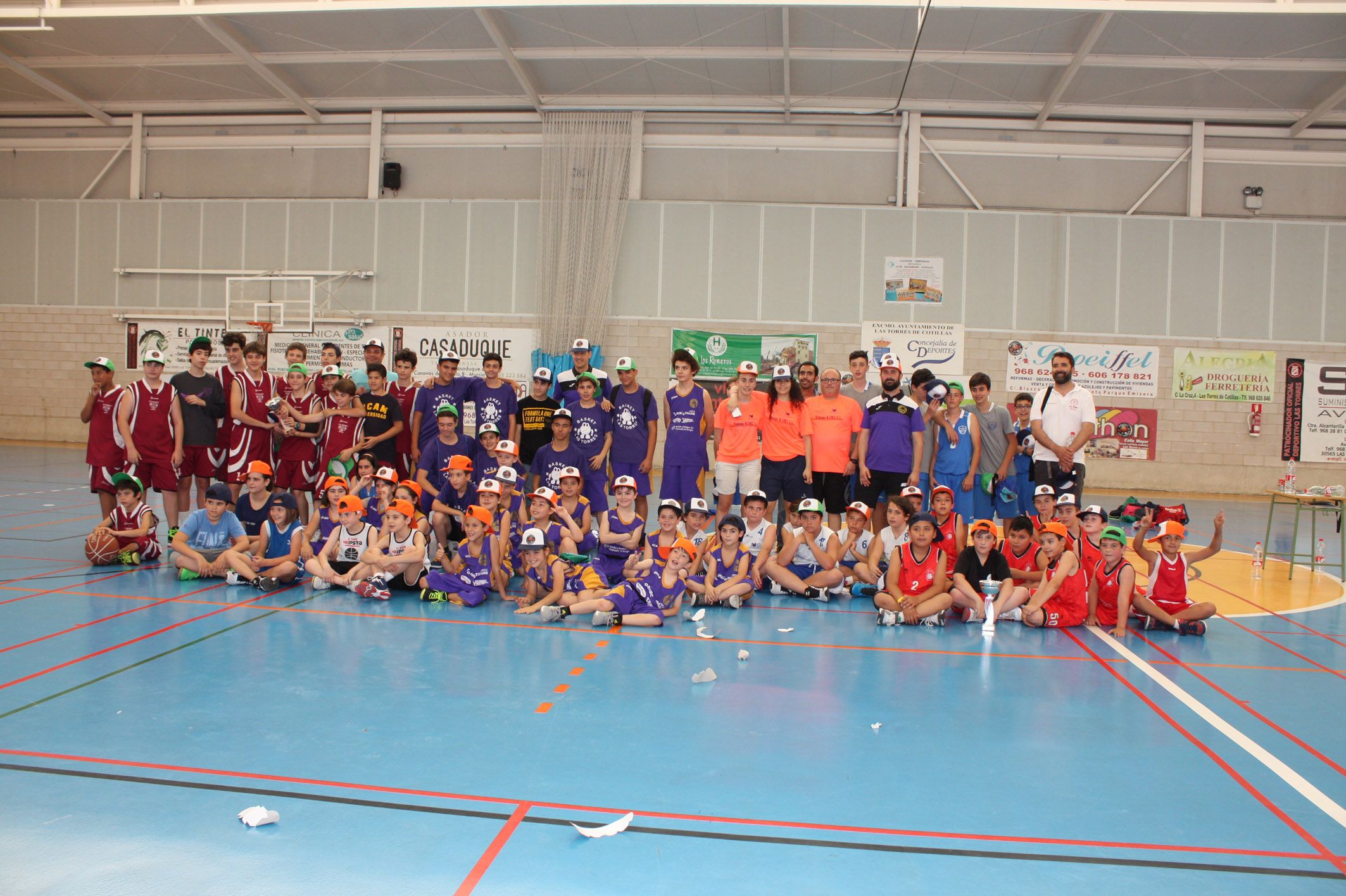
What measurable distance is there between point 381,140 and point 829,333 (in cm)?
1053

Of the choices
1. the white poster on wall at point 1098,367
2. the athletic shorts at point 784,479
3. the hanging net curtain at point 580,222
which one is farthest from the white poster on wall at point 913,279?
the athletic shorts at point 784,479

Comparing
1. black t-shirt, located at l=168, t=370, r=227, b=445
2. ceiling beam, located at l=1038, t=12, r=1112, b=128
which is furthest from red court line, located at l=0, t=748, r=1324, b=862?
ceiling beam, located at l=1038, t=12, r=1112, b=128

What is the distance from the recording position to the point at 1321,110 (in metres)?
16.0

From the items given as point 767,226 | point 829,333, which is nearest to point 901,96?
point 767,226

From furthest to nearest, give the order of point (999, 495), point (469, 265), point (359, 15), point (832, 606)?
point (469, 265), point (359, 15), point (999, 495), point (832, 606)

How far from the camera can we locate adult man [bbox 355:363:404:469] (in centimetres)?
834

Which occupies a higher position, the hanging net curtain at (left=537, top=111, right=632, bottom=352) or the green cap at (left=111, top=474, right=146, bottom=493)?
the hanging net curtain at (left=537, top=111, right=632, bottom=352)

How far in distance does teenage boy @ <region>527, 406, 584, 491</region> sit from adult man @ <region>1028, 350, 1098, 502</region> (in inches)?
169

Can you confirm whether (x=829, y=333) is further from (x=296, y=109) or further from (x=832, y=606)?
(x=296, y=109)

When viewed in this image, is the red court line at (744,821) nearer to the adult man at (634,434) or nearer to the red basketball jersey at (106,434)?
the adult man at (634,434)

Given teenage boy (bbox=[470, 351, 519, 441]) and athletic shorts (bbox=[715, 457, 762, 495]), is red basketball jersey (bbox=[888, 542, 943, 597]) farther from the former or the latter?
teenage boy (bbox=[470, 351, 519, 441])

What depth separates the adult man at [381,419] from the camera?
328 inches

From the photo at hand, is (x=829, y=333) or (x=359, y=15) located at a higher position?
(x=359, y=15)

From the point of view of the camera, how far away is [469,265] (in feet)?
59.3
